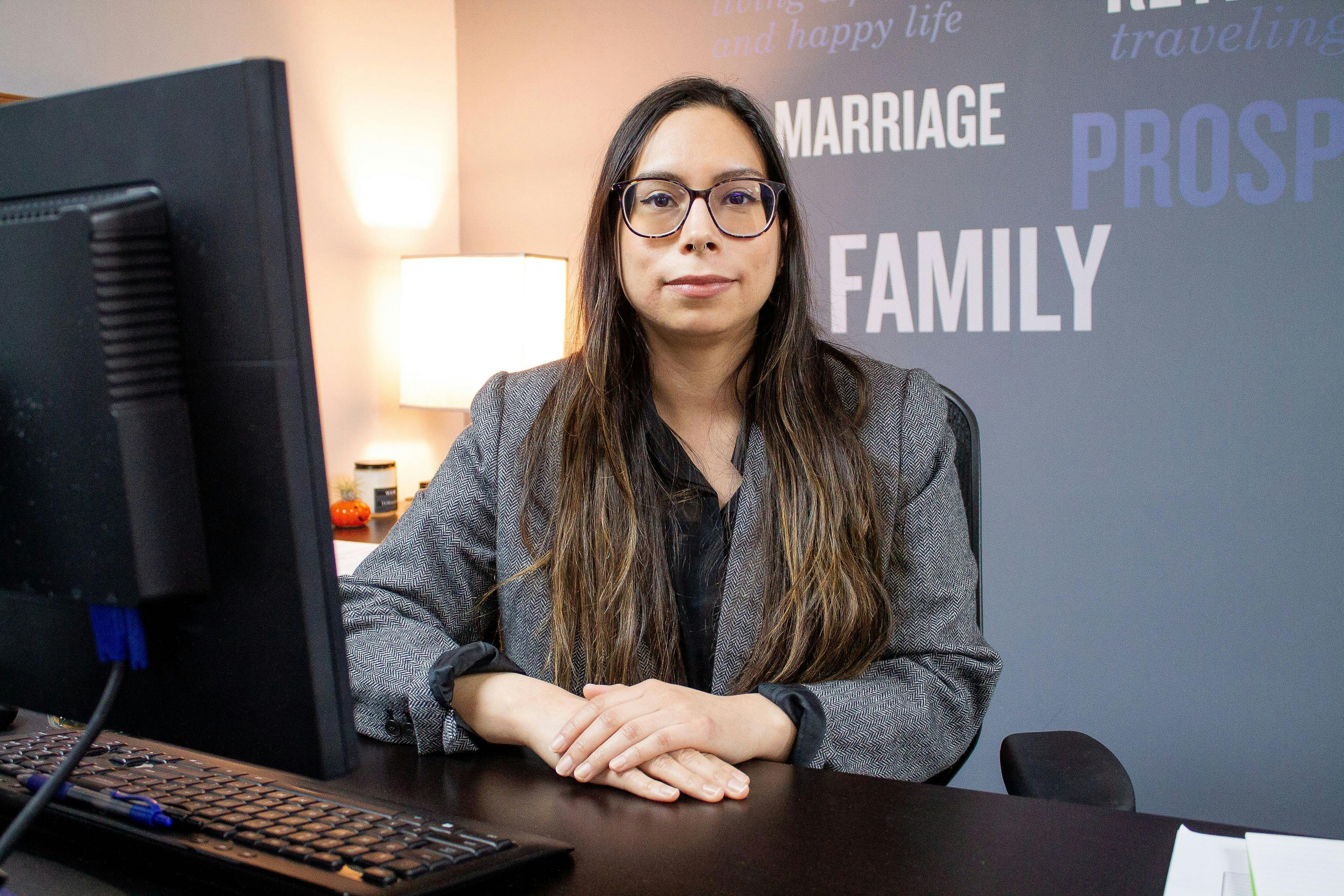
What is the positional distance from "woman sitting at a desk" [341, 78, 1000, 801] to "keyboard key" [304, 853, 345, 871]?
41 cm

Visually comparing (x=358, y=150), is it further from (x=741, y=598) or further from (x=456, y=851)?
(x=456, y=851)

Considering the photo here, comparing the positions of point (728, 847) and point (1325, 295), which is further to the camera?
point (1325, 295)

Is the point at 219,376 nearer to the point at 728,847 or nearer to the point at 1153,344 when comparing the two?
the point at 728,847

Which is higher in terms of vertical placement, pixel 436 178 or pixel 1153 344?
pixel 436 178

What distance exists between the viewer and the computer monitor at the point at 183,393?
1.63 feet

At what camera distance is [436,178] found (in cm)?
310

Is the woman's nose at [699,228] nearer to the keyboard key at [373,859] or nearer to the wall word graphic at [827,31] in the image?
the keyboard key at [373,859]

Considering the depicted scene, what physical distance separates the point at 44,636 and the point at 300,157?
2224 mm

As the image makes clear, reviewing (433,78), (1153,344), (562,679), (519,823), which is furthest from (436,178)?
(519,823)

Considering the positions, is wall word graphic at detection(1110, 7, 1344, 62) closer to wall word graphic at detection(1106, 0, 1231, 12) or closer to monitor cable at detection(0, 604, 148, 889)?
wall word graphic at detection(1106, 0, 1231, 12)

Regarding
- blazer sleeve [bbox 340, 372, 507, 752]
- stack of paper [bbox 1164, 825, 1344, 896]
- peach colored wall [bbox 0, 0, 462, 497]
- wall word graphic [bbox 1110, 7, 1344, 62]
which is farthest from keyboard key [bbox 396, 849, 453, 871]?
wall word graphic [bbox 1110, 7, 1344, 62]

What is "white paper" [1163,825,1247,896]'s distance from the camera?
636mm

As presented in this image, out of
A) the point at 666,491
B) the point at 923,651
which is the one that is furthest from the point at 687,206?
the point at 923,651

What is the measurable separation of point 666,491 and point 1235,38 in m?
1.76
